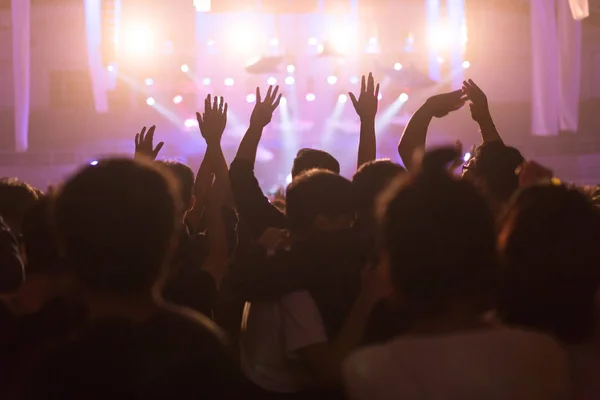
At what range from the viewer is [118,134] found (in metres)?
13.5

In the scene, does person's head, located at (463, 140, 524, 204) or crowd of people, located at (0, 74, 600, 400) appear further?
person's head, located at (463, 140, 524, 204)

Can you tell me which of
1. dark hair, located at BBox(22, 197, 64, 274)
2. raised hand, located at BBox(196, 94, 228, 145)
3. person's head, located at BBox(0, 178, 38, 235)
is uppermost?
raised hand, located at BBox(196, 94, 228, 145)

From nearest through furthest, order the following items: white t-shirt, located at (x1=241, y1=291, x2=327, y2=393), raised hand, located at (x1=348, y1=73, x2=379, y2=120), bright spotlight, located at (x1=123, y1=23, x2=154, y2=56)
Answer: white t-shirt, located at (x1=241, y1=291, x2=327, y2=393) < raised hand, located at (x1=348, y1=73, x2=379, y2=120) < bright spotlight, located at (x1=123, y1=23, x2=154, y2=56)

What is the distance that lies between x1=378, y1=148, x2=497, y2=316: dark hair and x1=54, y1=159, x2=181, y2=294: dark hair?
1.38ft

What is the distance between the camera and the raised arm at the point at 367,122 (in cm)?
316

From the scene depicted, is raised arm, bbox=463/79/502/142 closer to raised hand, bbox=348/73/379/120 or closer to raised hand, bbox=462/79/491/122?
raised hand, bbox=462/79/491/122

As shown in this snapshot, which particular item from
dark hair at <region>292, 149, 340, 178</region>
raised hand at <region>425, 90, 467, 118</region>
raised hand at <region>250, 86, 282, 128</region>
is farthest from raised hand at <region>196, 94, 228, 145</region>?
raised hand at <region>425, 90, 467, 118</region>

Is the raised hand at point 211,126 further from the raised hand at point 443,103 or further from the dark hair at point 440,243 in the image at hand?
the dark hair at point 440,243

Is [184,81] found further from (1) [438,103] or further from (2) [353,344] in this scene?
(2) [353,344]

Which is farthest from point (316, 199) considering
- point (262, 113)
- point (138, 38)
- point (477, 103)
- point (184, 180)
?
point (138, 38)

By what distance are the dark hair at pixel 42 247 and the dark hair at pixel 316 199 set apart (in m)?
0.65

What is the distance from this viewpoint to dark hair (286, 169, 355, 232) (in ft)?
6.31

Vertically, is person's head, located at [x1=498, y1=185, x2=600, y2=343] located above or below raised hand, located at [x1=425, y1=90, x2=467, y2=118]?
below

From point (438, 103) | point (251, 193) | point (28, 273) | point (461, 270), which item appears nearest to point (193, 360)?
point (461, 270)
